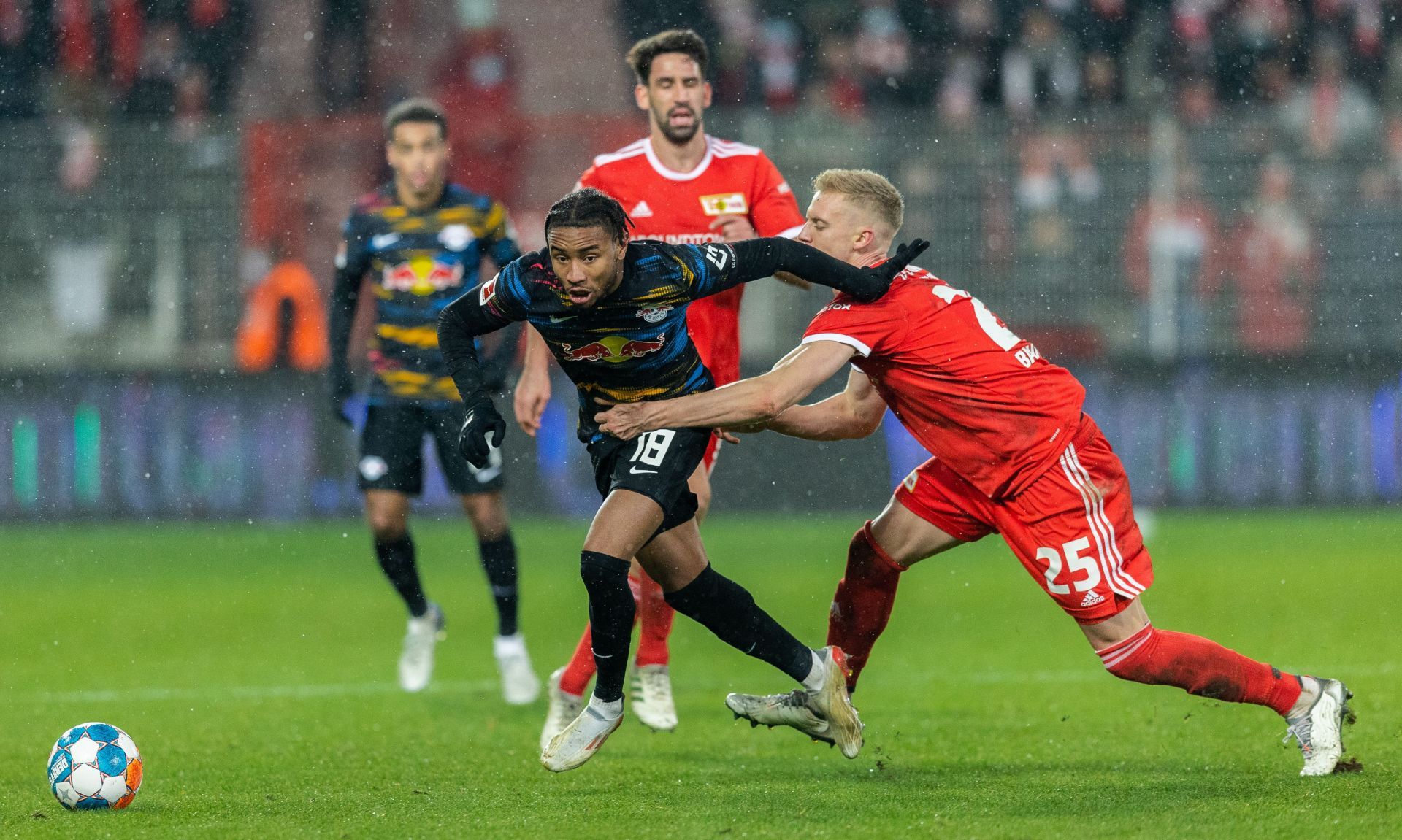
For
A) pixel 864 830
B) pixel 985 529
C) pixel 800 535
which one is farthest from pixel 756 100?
pixel 864 830

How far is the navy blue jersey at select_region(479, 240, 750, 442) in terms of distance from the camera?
502 cm

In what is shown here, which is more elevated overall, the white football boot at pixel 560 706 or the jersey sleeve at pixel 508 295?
the jersey sleeve at pixel 508 295

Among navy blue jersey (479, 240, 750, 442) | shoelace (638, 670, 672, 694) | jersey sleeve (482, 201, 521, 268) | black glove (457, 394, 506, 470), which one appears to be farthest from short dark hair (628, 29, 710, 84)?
shoelace (638, 670, 672, 694)

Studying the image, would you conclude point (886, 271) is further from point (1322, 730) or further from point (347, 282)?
point (347, 282)

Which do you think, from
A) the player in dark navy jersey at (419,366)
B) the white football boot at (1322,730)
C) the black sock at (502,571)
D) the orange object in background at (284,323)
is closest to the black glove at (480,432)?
the player in dark navy jersey at (419,366)

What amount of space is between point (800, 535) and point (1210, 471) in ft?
10.1

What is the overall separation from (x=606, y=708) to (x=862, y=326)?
131 centimetres

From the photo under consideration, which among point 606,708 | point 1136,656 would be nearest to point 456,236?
point 606,708

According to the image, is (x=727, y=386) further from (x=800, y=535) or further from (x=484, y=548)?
(x=800, y=535)

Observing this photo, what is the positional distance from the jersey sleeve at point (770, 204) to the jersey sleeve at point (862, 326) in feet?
4.38

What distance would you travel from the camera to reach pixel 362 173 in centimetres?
1460

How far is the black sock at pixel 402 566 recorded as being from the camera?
7.29 m

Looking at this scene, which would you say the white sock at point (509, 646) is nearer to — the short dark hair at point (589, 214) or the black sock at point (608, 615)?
the black sock at point (608, 615)

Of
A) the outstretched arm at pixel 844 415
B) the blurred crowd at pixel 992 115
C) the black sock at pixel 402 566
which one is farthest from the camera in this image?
the blurred crowd at pixel 992 115
